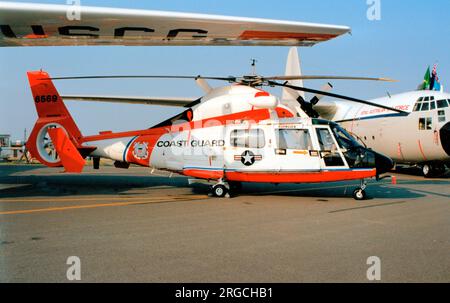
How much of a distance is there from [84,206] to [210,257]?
5.28 metres

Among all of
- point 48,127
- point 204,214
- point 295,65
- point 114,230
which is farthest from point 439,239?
point 295,65

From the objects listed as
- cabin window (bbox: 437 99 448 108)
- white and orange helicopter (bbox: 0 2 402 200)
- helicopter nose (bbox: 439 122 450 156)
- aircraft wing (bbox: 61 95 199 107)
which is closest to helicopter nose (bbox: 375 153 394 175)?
white and orange helicopter (bbox: 0 2 402 200)

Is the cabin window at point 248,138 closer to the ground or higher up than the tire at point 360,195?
higher up

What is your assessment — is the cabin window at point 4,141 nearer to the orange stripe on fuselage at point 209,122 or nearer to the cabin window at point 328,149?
the orange stripe on fuselage at point 209,122

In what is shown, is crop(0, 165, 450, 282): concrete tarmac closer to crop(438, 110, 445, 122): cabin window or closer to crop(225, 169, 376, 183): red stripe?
crop(225, 169, 376, 183): red stripe

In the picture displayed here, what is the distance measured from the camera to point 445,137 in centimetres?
1612

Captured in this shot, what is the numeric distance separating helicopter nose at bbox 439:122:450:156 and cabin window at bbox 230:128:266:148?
9618 millimetres

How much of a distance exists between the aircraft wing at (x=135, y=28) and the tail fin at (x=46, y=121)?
4.70 metres

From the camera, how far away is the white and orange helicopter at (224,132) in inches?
316

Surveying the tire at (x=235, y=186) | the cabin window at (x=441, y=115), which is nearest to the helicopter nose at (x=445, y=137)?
the cabin window at (x=441, y=115)

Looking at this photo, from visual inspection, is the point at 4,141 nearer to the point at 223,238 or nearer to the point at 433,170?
the point at 433,170

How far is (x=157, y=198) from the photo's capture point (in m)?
10.8

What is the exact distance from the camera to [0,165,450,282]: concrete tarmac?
4.36 m
